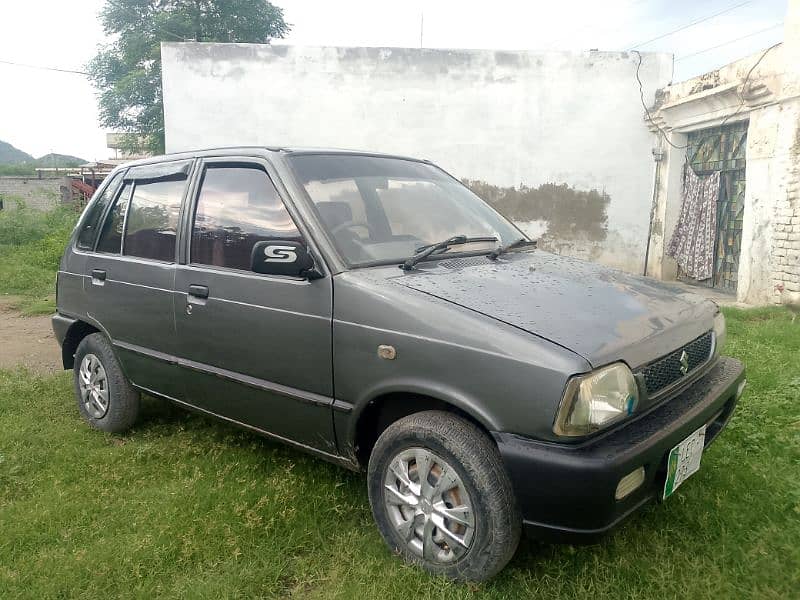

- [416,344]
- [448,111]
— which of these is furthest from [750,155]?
[416,344]

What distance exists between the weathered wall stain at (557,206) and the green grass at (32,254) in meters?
7.67

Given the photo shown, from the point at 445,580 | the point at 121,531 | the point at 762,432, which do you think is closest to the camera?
the point at 445,580

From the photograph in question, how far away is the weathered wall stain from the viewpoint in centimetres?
1180

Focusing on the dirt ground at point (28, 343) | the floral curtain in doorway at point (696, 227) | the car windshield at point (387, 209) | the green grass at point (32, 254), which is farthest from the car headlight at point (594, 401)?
the floral curtain in doorway at point (696, 227)

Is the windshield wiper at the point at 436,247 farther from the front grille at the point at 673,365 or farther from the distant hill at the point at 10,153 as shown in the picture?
the distant hill at the point at 10,153

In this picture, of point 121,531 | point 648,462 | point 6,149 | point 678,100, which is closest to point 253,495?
point 121,531

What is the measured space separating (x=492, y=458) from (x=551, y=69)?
35.7 ft

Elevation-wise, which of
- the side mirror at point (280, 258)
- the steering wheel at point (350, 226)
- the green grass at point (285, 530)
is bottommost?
the green grass at point (285, 530)

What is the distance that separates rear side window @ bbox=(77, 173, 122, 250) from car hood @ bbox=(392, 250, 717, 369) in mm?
2429

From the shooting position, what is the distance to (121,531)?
9.12 ft

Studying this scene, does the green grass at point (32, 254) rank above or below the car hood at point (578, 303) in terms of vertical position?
below

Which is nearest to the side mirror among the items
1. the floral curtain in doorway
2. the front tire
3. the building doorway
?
the front tire

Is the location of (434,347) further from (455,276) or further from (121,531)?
(121,531)

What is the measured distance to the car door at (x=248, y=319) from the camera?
2662mm
